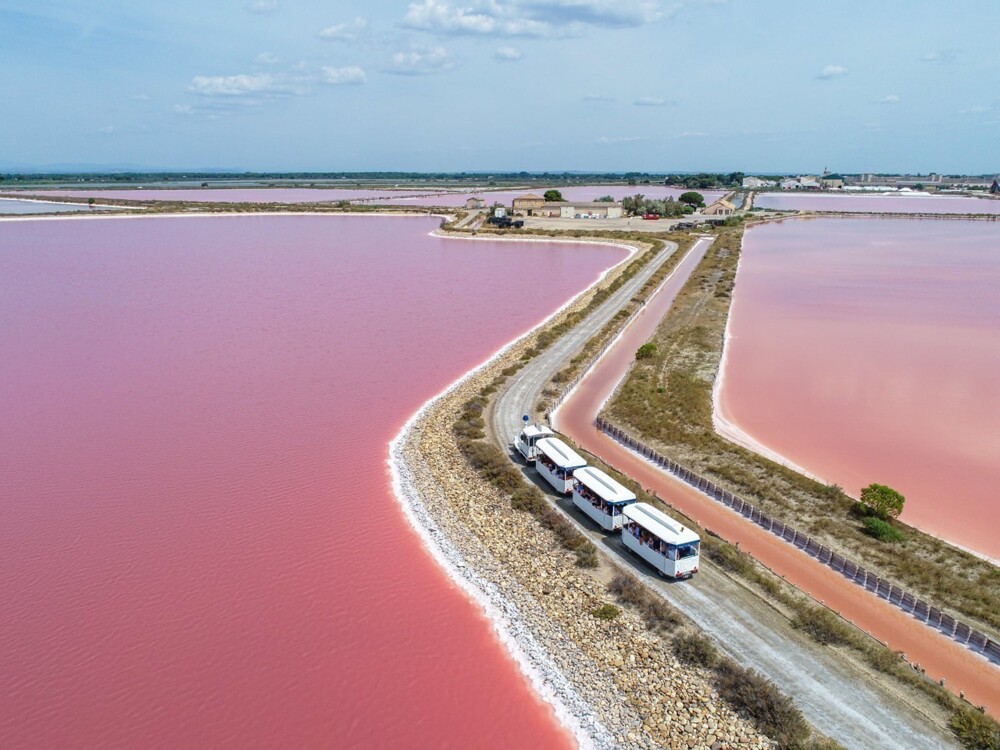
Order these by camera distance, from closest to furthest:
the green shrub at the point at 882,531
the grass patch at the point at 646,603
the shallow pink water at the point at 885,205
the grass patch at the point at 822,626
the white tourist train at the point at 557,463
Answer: the grass patch at the point at 822,626, the grass patch at the point at 646,603, the green shrub at the point at 882,531, the white tourist train at the point at 557,463, the shallow pink water at the point at 885,205

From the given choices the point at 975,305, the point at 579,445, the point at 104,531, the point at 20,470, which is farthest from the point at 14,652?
the point at 975,305

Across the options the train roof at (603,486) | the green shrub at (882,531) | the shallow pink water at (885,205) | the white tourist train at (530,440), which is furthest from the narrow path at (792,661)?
the shallow pink water at (885,205)

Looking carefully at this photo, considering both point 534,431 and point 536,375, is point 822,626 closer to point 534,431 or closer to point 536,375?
point 534,431

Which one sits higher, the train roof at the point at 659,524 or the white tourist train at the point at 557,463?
the train roof at the point at 659,524

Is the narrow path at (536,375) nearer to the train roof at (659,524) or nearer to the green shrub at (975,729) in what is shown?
the train roof at (659,524)

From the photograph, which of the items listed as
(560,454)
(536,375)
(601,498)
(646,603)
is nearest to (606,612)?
(646,603)
